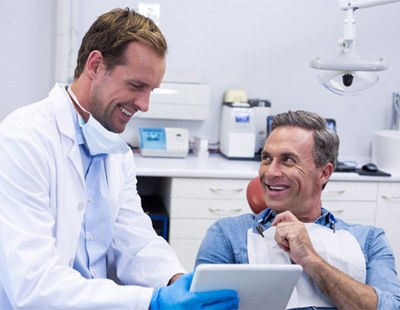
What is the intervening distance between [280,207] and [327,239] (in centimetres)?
17

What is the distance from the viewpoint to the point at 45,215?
58.2 inches

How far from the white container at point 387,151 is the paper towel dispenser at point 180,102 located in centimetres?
103

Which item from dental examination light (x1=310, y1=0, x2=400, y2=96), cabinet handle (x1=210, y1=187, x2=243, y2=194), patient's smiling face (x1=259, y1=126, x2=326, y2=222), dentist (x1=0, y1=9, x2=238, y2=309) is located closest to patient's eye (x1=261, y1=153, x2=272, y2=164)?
patient's smiling face (x1=259, y1=126, x2=326, y2=222)

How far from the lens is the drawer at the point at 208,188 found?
3.29m

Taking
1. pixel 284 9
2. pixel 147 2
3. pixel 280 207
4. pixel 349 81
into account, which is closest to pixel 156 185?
pixel 147 2

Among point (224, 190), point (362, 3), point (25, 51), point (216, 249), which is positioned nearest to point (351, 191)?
point (224, 190)

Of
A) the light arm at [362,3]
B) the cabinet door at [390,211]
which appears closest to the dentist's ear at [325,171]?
the light arm at [362,3]

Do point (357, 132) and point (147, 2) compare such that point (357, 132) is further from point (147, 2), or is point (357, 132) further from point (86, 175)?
point (86, 175)

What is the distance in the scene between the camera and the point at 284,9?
Answer: 12.7 feet

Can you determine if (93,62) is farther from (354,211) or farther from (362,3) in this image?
(354,211)

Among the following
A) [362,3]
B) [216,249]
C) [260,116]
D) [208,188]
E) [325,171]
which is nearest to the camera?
[216,249]

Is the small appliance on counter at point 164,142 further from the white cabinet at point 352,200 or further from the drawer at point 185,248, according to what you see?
the white cabinet at point 352,200

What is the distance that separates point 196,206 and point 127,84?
1.75 metres

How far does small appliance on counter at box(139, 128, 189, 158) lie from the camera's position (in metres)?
3.60
